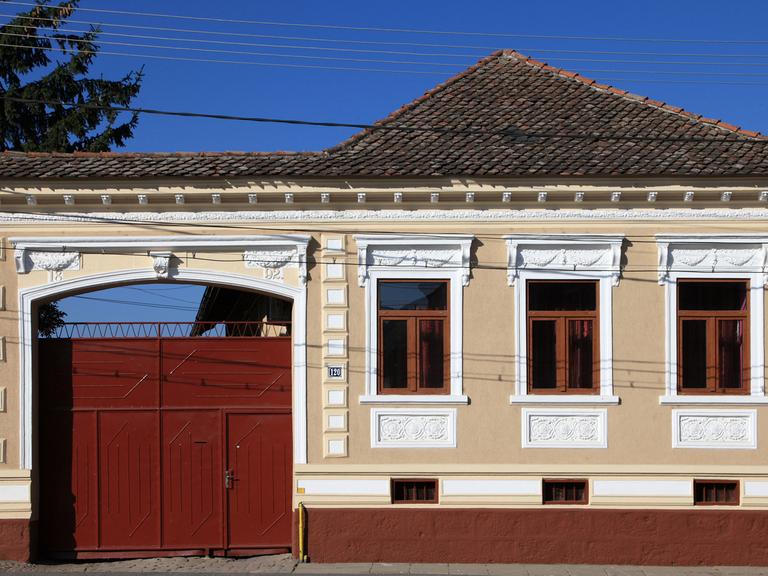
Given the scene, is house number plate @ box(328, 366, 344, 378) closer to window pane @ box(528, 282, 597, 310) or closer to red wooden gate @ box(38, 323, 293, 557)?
red wooden gate @ box(38, 323, 293, 557)

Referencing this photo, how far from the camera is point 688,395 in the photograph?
43.3 feet

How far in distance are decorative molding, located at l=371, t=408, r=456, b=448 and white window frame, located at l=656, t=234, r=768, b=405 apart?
2971mm

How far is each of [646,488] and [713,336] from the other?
2.33m

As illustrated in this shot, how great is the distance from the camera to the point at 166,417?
44.1ft

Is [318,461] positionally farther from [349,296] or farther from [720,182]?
[720,182]

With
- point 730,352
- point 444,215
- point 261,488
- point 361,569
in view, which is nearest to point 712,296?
point 730,352

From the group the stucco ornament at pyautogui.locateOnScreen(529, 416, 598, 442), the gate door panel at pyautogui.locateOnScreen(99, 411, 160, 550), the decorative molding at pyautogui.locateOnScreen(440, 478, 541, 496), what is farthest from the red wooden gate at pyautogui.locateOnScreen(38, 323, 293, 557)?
the stucco ornament at pyautogui.locateOnScreen(529, 416, 598, 442)

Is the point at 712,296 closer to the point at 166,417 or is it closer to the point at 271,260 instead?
the point at 271,260

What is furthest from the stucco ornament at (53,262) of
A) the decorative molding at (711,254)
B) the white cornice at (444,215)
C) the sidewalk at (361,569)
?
the decorative molding at (711,254)

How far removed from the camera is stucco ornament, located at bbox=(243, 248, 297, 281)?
13.3 m

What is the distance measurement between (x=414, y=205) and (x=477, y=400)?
283cm

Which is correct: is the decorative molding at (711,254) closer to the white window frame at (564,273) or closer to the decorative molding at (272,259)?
the white window frame at (564,273)

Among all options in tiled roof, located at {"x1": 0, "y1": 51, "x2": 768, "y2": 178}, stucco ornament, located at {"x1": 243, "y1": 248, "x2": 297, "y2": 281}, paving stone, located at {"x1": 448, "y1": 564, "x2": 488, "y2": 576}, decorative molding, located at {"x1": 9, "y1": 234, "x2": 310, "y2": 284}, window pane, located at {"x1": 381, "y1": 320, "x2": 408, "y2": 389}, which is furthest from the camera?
window pane, located at {"x1": 381, "y1": 320, "x2": 408, "y2": 389}

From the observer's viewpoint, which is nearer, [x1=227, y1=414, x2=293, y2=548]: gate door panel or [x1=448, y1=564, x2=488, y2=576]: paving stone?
[x1=448, y1=564, x2=488, y2=576]: paving stone
